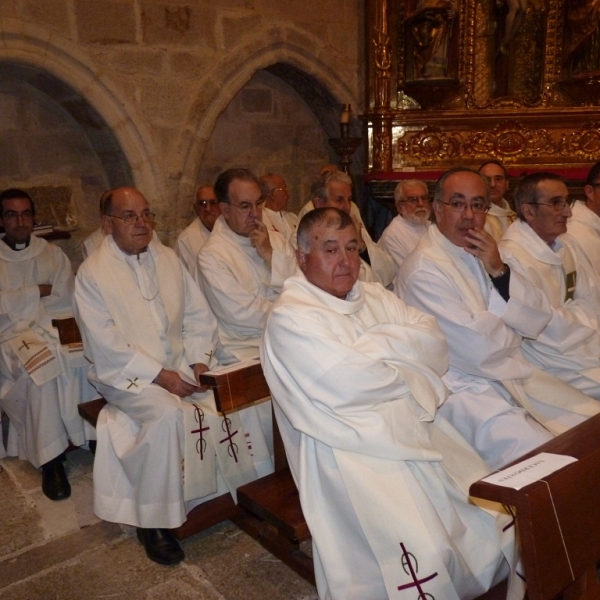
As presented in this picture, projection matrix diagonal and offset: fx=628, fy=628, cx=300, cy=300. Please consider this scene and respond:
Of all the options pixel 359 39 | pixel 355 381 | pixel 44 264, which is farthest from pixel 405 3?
pixel 355 381

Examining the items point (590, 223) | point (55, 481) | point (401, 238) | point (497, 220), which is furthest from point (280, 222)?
point (55, 481)

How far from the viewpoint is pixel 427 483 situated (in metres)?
2.40

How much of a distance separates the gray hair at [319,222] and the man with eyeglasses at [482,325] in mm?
756

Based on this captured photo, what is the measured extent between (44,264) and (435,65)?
5.01 metres

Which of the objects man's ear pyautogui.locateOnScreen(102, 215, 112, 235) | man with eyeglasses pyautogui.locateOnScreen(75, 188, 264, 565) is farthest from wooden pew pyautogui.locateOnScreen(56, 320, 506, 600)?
man's ear pyautogui.locateOnScreen(102, 215, 112, 235)

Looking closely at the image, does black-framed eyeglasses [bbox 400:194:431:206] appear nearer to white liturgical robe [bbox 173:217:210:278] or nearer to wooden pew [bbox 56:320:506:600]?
white liturgical robe [bbox 173:217:210:278]

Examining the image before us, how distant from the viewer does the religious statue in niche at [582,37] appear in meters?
6.86

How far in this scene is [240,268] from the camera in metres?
4.26

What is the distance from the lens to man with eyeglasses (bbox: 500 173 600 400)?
347cm

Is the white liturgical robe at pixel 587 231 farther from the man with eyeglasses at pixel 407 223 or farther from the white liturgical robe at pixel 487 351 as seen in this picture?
the man with eyeglasses at pixel 407 223

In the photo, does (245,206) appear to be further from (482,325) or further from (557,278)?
(557,278)

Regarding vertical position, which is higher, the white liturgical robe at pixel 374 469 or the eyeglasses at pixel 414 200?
the eyeglasses at pixel 414 200

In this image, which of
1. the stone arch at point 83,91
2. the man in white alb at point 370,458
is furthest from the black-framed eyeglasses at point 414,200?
the man in white alb at point 370,458

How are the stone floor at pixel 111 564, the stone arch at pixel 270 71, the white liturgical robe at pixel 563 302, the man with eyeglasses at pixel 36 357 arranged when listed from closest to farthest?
1. the stone floor at pixel 111 564
2. the white liturgical robe at pixel 563 302
3. the man with eyeglasses at pixel 36 357
4. the stone arch at pixel 270 71
